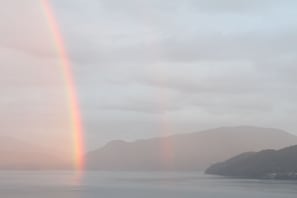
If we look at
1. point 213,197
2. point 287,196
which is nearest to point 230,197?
point 213,197

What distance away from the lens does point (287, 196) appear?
127312 mm

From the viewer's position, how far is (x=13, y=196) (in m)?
121

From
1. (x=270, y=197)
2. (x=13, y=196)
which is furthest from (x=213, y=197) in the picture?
(x=13, y=196)

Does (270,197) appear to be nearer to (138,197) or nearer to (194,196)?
(194,196)

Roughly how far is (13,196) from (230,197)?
47747 millimetres

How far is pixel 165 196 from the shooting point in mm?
124875

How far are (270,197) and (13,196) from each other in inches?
2234

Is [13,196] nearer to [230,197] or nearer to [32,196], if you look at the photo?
[32,196]

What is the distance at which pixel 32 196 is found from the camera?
123 m

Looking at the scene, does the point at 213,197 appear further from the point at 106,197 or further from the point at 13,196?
the point at 13,196

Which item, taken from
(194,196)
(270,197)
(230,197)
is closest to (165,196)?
(194,196)

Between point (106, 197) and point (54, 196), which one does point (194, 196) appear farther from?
point (54, 196)

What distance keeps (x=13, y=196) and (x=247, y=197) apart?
51926mm

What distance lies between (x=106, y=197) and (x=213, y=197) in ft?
77.5
